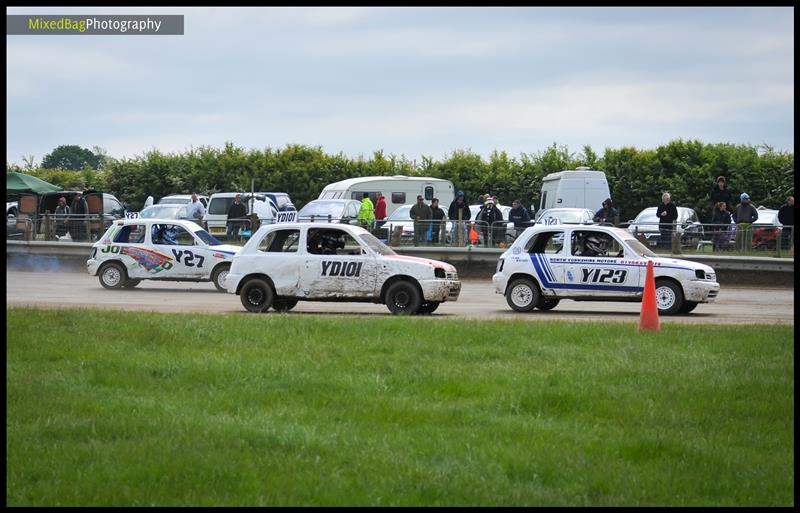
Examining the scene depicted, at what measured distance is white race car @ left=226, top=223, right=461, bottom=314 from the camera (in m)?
20.1

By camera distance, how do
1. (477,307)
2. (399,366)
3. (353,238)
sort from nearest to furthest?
(399,366)
(353,238)
(477,307)

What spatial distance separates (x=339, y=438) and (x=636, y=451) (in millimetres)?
2021

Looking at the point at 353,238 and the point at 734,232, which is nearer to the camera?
the point at 353,238

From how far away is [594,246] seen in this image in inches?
843

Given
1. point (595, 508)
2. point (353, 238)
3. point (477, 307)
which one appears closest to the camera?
point (595, 508)

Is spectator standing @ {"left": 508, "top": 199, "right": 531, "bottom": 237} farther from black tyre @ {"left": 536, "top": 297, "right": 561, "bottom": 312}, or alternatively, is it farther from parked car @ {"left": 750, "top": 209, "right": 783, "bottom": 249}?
black tyre @ {"left": 536, "top": 297, "right": 561, "bottom": 312}

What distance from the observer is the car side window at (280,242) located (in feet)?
67.6

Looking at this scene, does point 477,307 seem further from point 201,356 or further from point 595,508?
point 595,508

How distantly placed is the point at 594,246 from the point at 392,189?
2423cm

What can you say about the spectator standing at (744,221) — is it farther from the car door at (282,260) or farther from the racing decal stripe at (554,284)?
the car door at (282,260)

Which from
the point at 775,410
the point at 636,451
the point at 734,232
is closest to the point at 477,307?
the point at 734,232

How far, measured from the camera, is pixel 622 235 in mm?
21609

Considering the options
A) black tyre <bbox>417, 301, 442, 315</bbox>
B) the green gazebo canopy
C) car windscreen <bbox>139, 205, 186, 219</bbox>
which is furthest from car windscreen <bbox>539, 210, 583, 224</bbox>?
the green gazebo canopy

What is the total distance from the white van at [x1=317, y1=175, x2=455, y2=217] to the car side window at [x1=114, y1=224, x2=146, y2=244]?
55.6 feet
